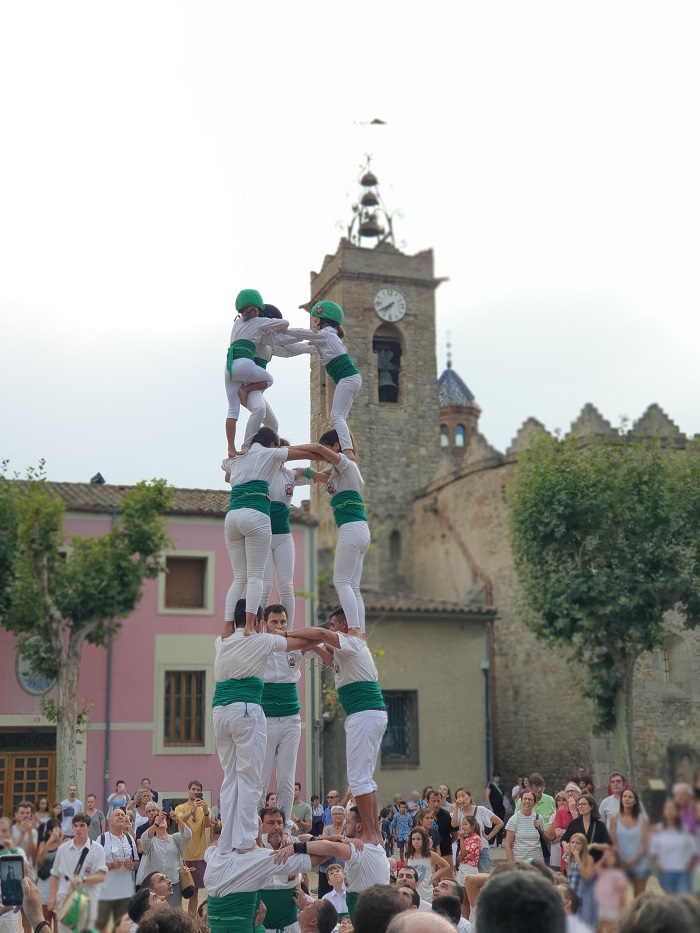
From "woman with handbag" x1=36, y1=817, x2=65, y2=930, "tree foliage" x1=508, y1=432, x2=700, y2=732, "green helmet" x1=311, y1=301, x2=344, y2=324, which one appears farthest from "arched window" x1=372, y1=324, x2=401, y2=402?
"woman with handbag" x1=36, y1=817, x2=65, y2=930

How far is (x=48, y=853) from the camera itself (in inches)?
359

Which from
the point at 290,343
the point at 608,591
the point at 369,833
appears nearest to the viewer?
the point at 369,833

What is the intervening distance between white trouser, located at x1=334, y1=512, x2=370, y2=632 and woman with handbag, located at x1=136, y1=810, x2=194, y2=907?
3.35m

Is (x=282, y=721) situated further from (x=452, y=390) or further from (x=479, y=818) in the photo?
(x=452, y=390)

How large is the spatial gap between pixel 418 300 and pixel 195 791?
95.5ft

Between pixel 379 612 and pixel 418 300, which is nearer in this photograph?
pixel 379 612

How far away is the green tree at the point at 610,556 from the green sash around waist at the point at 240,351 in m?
15.5

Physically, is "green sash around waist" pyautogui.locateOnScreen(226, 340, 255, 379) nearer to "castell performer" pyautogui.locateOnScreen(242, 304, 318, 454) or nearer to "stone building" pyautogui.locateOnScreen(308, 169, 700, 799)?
"castell performer" pyautogui.locateOnScreen(242, 304, 318, 454)

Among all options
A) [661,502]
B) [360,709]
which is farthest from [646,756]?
[360,709]

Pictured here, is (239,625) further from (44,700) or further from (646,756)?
(646,756)

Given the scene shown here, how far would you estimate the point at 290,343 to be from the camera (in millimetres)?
12039

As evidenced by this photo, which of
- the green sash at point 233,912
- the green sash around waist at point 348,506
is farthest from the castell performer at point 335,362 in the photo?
the green sash at point 233,912

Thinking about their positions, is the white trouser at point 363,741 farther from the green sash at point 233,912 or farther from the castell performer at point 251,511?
the castell performer at point 251,511

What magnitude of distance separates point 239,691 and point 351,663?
1161 millimetres
